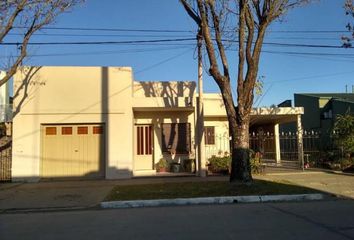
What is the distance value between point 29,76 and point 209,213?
1209 cm

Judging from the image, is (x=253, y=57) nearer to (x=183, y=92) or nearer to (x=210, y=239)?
(x=183, y=92)

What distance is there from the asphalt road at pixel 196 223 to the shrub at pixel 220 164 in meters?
7.84

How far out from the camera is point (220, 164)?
21016 mm

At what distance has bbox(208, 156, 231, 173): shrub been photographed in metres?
20.9

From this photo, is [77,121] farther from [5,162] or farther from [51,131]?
[5,162]

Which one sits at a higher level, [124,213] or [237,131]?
[237,131]

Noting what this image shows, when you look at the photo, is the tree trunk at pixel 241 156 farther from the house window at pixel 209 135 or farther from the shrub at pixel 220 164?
the house window at pixel 209 135

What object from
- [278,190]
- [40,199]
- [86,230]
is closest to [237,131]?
[278,190]

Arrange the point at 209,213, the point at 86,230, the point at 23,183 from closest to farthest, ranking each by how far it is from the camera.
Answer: the point at 86,230, the point at 209,213, the point at 23,183

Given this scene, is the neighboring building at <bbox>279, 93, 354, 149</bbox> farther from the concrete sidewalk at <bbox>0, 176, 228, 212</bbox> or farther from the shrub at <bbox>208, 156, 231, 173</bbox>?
the concrete sidewalk at <bbox>0, 176, 228, 212</bbox>

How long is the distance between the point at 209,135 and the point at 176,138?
2.62m

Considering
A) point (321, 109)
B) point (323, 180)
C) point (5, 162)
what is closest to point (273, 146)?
point (321, 109)

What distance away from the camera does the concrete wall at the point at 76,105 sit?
20000mm

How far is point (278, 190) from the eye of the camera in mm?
14969
